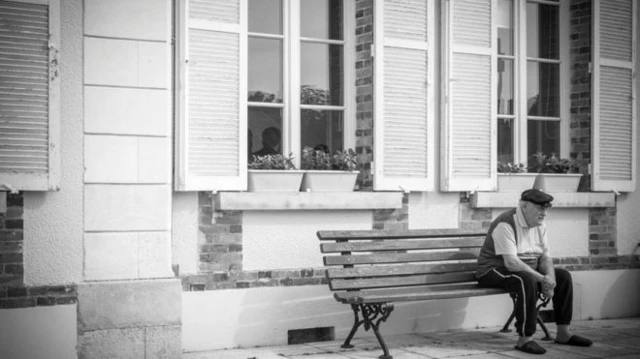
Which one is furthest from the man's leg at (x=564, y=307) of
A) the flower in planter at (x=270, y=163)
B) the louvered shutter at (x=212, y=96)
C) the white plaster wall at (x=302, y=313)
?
the louvered shutter at (x=212, y=96)

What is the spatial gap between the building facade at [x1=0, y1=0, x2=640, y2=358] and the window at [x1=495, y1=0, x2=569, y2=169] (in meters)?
0.02

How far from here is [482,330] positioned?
812 cm

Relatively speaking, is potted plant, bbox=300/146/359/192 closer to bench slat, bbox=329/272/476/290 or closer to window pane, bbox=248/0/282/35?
bench slat, bbox=329/272/476/290

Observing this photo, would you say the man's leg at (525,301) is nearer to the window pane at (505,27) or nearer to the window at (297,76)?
the window at (297,76)

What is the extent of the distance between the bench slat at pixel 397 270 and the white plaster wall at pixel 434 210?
0.61 m

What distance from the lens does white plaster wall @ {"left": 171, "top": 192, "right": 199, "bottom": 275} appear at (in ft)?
22.4

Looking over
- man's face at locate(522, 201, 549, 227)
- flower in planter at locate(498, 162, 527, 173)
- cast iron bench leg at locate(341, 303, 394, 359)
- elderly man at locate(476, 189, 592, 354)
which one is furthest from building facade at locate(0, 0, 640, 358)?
man's face at locate(522, 201, 549, 227)

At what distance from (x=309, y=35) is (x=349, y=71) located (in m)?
0.52

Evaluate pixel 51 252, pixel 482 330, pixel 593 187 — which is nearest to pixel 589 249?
pixel 593 187

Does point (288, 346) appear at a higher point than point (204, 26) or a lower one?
lower

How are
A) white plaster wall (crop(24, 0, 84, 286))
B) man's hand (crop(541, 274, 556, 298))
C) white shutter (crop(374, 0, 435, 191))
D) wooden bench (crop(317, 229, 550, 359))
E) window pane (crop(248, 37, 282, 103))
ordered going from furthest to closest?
white shutter (crop(374, 0, 435, 191)) < window pane (crop(248, 37, 282, 103)) < man's hand (crop(541, 274, 556, 298)) < wooden bench (crop(317, 229, 550, 359)) < white plaster wall (crop(24, 0, 84, 286))

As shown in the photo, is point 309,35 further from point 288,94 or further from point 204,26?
point 204,26

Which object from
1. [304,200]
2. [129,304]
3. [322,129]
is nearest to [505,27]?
[322,129]

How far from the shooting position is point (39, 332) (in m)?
5.93
